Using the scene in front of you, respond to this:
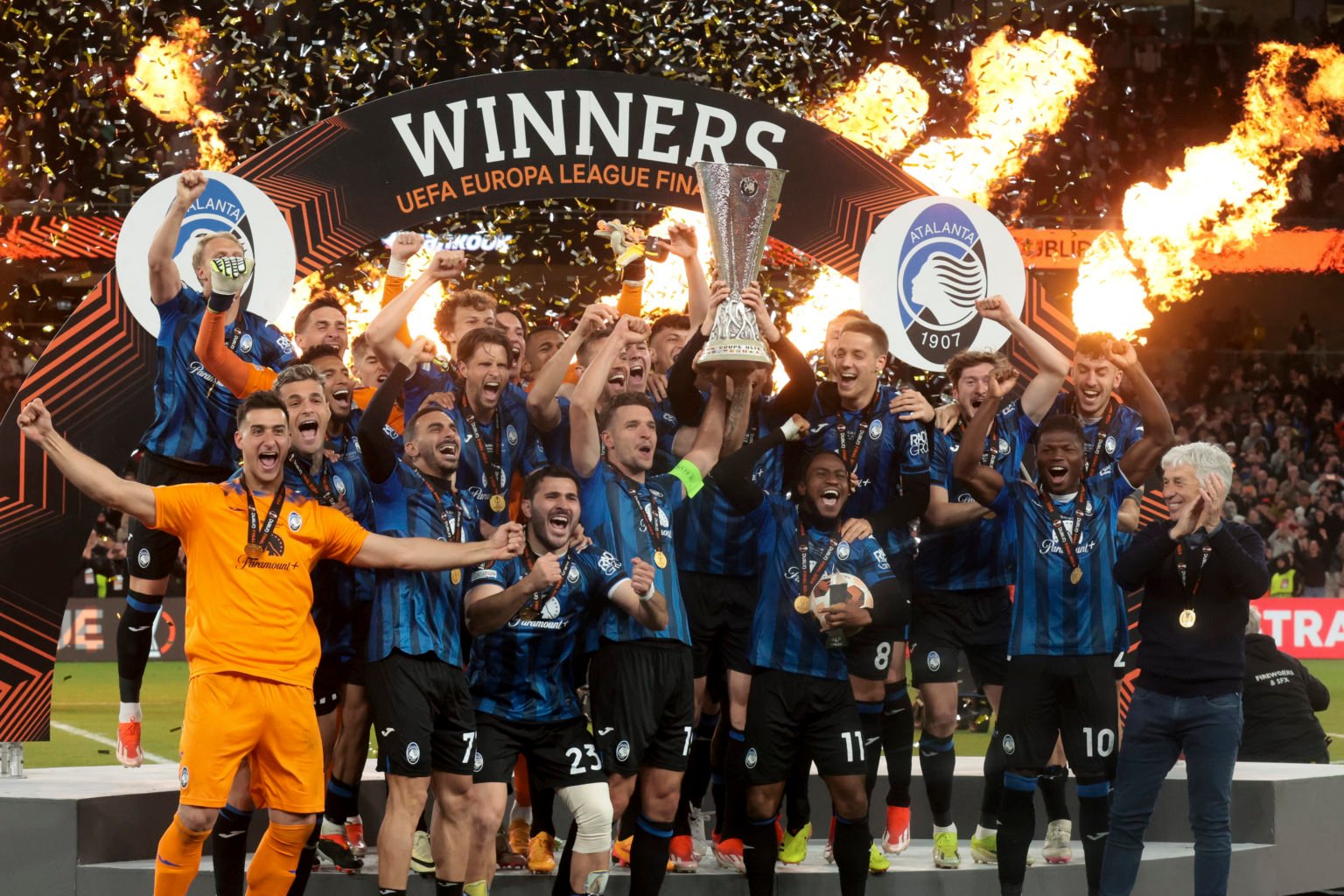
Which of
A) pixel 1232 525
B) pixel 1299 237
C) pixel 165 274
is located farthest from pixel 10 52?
pixel 1299 237

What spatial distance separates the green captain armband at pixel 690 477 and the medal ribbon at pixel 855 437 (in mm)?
653

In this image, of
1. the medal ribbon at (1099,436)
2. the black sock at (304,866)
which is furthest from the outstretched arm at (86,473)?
the medal ribbon at (1099,436)

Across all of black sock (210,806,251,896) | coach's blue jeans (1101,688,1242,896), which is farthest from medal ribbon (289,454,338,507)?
coach's blue jeans (1101,688,1242,896)

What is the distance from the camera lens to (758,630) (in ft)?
20.1

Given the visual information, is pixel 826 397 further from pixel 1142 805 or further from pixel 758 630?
pixel 1142 805

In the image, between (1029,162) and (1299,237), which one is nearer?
(1029,162)

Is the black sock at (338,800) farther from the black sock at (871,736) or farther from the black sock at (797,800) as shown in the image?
the black sock at (871,736)

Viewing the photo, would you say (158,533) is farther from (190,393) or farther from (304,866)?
(304,866)

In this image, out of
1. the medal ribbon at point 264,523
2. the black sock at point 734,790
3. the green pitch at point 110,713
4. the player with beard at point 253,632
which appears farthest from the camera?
Result: the green pitch at point 110,713

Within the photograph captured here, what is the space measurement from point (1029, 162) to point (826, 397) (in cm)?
1229

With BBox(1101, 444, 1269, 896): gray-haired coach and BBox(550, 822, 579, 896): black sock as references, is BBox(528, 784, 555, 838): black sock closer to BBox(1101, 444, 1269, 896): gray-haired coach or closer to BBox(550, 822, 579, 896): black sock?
BBox(550, 822, 579, 896): black sock

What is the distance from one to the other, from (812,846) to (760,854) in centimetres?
118

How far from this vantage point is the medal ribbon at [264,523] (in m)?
5.48

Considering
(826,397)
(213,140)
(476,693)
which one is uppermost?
(213,140)
